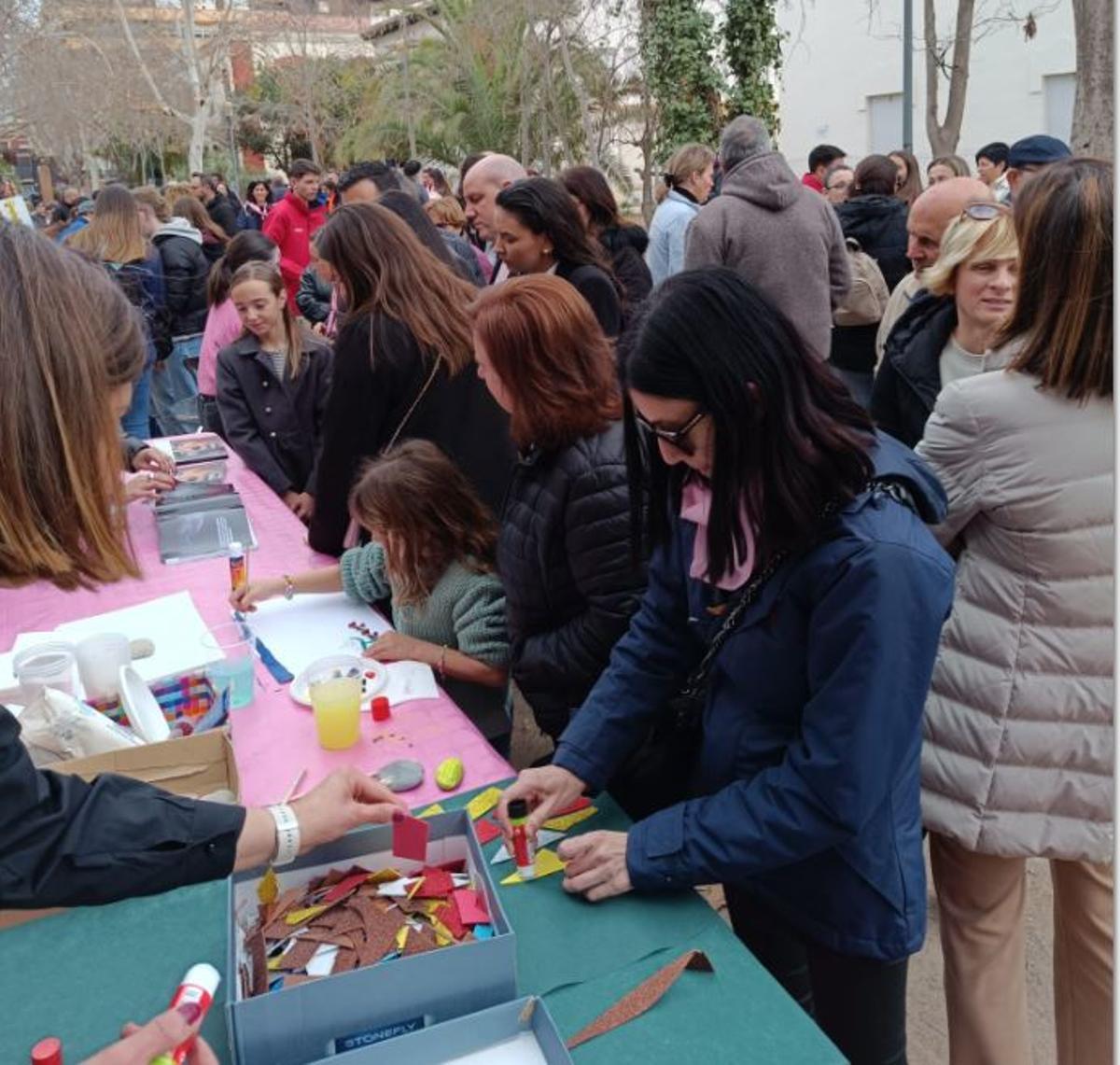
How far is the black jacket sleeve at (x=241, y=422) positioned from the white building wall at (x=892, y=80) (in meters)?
13.8

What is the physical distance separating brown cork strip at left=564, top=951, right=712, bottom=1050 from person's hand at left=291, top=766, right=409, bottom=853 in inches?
14.9

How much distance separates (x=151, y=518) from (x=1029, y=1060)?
2.78 metres

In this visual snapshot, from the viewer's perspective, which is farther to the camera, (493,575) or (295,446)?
(295,446)

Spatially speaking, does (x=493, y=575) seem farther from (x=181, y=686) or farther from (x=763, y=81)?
(x=763, y=81)

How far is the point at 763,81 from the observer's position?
9469 mm

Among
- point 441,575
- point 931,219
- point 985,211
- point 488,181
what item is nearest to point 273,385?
point 488,181

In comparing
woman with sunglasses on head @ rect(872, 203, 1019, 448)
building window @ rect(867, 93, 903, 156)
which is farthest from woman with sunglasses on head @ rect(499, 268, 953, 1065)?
building window @ rect(867, 93, 903, 156)

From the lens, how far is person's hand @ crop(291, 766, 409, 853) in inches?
51.6

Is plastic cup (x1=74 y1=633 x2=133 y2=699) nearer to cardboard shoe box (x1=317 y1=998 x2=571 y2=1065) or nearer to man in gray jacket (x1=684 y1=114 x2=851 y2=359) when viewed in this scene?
cardboard shoe box (x1=317 y1=998 x2=571 y2=1065)

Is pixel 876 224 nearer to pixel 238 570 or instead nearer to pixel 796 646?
pixel 238 570

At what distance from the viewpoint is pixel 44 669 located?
1.90m

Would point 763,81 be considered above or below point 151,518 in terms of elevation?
above

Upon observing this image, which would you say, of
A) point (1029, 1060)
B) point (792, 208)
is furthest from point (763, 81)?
point (1029, 1060)

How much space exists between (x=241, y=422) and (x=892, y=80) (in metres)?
16.7
